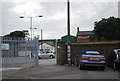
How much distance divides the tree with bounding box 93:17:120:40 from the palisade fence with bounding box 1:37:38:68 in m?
35.8

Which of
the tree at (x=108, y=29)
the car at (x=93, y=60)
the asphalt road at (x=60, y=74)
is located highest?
the tree at (x=108, y=29)

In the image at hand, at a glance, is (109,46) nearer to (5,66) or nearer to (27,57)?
(27,57)

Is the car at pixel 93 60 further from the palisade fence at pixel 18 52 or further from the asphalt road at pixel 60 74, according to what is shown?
the palisade fence at pixel 18 52

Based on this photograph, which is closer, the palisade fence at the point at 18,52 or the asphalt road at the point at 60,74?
the asphalt road at the point at 60,74

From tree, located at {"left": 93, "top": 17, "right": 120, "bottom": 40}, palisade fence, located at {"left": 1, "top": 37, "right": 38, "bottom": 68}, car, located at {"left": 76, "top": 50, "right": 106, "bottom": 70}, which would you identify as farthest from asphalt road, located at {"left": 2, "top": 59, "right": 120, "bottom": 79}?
tree, located at {"left": 93, "top": 17, "right": 120, "bottom": 40}

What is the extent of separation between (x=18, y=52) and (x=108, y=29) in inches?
1574

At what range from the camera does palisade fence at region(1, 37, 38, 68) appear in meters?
15.5

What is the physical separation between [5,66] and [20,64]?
4.22 ft

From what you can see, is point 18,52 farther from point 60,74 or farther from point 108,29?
point 108,29

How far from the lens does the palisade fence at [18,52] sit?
1550 cm

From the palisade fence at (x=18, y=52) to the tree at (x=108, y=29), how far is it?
117 ft

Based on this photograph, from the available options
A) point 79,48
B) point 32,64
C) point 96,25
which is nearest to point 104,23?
point 96,25

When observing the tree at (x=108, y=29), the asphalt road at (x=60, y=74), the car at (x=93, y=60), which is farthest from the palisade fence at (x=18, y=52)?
the tree at (x=108, y=29)

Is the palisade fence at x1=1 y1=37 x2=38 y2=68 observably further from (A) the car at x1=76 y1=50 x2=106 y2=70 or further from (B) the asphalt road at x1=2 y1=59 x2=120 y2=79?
(A) the car at x1=76 y1=50 x2=106 y2=70
